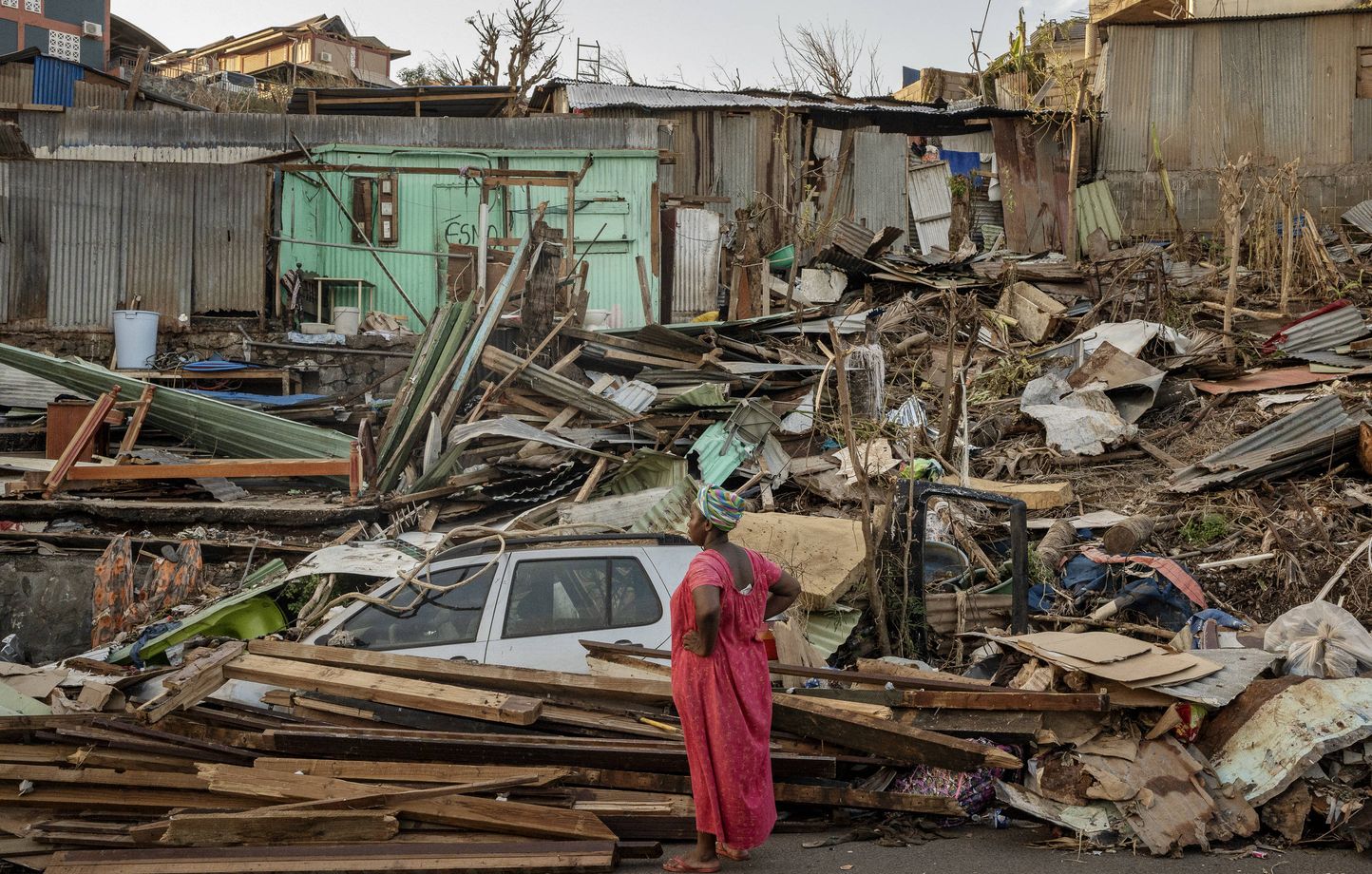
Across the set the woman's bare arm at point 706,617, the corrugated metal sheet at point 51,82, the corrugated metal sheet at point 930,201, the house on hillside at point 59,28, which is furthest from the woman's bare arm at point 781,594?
the house on hillside at point 59,28

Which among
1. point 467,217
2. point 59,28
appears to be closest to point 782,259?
point 467,217

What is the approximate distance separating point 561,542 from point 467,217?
38.4 ft

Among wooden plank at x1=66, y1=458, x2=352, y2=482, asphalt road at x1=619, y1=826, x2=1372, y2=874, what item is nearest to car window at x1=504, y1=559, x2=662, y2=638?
asphalt road at x1=619, y1=826, x2=1372, y2=874

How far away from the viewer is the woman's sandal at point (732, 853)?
14.3 feet

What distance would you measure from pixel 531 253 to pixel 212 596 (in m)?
5.09

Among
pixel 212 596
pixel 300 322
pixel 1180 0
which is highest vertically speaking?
pixel 1180 0

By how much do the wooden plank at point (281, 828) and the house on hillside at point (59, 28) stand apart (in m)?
35.4

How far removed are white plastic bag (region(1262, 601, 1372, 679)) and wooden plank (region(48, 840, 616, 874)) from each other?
3.77 metres

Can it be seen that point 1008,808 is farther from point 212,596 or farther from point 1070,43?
point 1070,43

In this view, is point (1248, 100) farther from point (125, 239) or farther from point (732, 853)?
point (732, 853)

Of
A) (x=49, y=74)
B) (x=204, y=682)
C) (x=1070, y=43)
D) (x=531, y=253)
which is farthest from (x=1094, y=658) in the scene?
(x=1070, y=43)

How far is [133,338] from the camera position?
1428cm

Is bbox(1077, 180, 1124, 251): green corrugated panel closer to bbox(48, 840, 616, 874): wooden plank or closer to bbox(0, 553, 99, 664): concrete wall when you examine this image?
bbox(0, 553, 99, 664): concrete wall

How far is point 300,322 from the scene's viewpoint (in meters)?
15.9
